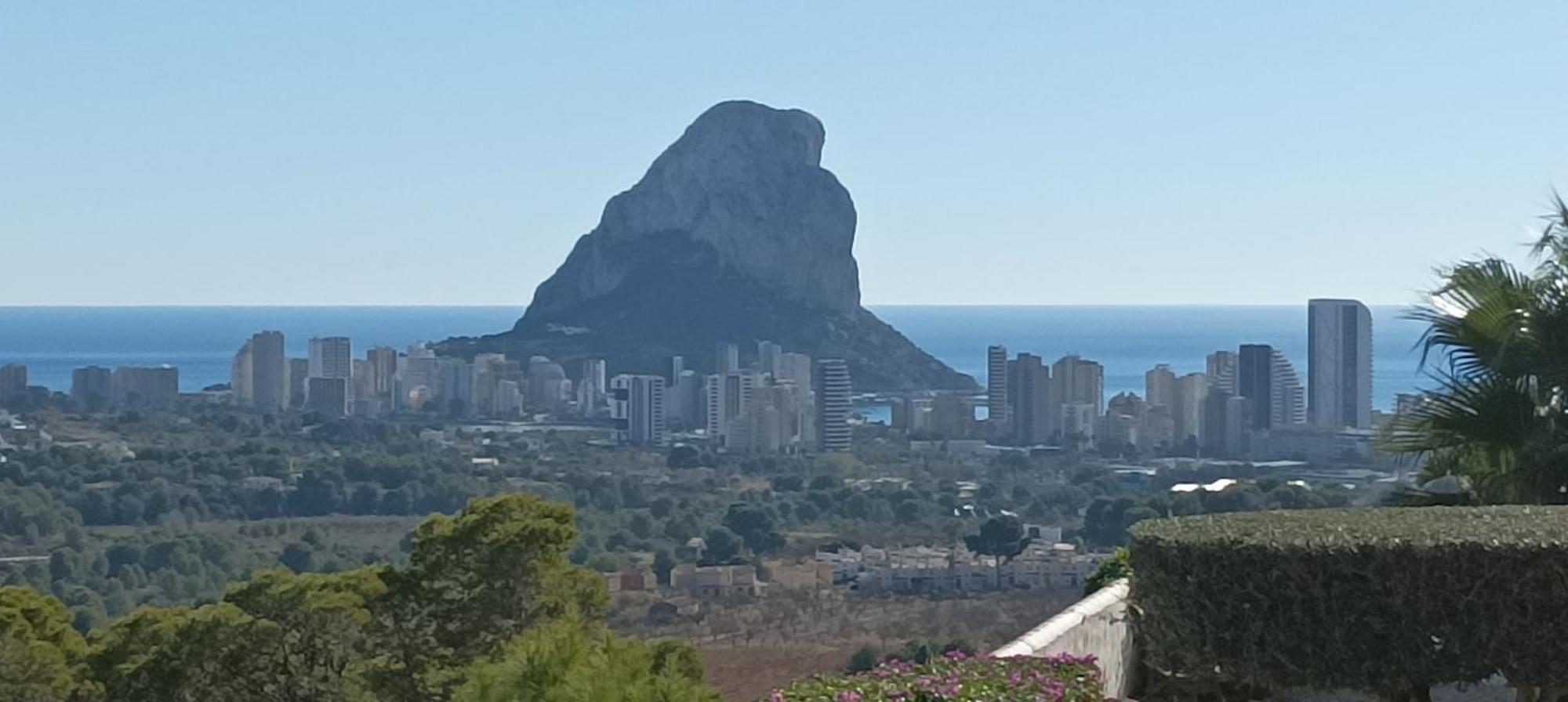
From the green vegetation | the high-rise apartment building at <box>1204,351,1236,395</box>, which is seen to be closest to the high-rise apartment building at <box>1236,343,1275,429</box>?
Answer: the high-rise apartment building at <box>1204,351,1236,395</box>

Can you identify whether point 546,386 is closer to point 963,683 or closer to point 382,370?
point 382,370

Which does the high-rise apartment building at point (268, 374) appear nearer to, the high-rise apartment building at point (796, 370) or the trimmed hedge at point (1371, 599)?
the high-rise apartment building at point (796, 370)

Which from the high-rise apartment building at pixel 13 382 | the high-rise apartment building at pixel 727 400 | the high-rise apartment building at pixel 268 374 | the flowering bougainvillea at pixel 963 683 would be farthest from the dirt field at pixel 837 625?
the high-rise apartment building at pixel 268 374

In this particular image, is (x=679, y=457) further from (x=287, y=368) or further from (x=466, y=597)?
(x=466, y=597)

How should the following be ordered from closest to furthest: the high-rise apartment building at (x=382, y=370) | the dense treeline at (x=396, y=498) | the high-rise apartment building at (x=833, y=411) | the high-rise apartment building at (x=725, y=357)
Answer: the dense treeline at (x=396, y=498), the high-rise apartment building at (x=833, y=411), the high-rise apartment building at (x=725, y=357), the high-rise apartment building at (x=382, y=370)

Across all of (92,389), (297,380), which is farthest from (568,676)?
(297,380)
